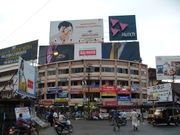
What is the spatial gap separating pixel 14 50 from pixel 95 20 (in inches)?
962

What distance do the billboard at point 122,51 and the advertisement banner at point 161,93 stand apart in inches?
957

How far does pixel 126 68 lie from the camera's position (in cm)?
4862

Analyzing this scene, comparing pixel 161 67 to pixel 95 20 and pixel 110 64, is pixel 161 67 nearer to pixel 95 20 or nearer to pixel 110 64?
pixel 110 64

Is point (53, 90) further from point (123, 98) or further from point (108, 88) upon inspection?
point (123, 98)

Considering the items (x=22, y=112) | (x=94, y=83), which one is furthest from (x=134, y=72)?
(x=22, y=112)

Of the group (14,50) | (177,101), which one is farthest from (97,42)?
(177,101)

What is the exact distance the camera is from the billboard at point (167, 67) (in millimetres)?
39781

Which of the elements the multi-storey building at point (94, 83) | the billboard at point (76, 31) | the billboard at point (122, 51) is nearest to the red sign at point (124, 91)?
the multi-storey building at point (94, 83)

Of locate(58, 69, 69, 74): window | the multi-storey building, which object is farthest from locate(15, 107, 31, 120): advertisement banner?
locate(58, 69, 69, 74): window

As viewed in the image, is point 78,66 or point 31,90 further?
point 78,66

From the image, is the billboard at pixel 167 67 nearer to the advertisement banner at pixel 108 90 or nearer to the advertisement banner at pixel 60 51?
the advertisement banner at pixel 108 90

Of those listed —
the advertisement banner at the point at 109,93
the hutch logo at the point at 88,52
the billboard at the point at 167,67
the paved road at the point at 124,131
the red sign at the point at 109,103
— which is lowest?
the paved road at the point at 124,131

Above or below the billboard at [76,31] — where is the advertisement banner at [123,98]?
below

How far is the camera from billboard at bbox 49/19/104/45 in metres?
48.9
